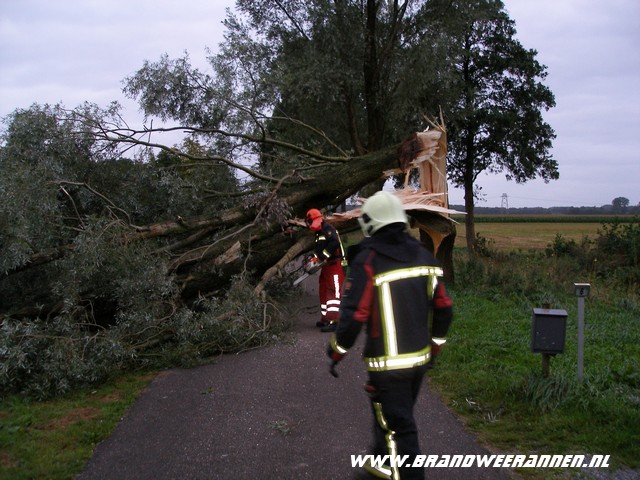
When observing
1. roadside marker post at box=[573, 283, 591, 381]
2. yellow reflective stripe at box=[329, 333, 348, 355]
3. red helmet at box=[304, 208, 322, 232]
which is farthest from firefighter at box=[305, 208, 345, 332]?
yellow reflective stripe at box=[329, 333, 348, 355]

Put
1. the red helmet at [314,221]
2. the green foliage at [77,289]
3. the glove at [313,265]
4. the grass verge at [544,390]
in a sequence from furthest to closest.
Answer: the glove at [313,265] → the red helmet at [314,221] → the green foliage at [77,289] → the grass verge at [544,390]

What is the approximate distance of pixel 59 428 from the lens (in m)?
5.46

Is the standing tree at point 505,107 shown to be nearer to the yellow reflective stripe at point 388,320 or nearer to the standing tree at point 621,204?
the yellow reflective stripe at point 388,320

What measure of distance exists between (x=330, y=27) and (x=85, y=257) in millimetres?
8948

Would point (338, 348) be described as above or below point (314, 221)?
below

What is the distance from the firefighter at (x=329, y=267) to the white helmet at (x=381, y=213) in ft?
17.0

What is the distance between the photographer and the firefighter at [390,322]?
3582mm

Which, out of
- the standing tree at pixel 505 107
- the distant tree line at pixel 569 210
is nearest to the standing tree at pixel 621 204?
the distant tree line at pixel 569 210

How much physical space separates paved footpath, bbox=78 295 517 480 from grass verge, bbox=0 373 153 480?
6.3 inches

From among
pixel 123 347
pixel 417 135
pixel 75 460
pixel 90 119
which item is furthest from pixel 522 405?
pixel 90 119

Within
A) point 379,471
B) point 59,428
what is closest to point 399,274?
point 379,471

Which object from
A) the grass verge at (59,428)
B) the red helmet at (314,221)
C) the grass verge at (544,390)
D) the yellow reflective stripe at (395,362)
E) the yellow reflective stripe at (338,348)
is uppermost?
the red helmet at (314,221)

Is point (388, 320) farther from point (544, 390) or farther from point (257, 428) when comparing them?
point (544, 390)

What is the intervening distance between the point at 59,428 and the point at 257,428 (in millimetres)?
1824
